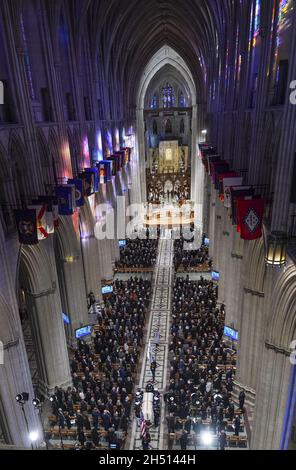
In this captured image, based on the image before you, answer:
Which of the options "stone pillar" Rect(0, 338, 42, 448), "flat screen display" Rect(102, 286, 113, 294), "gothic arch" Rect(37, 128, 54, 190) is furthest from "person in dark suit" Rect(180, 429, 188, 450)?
"flat screen display" Rect(102, 286, 113, 294)

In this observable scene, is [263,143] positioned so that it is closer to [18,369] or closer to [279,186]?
[279,186]

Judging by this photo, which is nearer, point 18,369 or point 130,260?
point 18,369

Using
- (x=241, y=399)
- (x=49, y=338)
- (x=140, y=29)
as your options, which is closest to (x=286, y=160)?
(x=241, y=399)

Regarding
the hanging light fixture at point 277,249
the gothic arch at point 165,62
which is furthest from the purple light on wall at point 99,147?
the gothic arch at point 165,62

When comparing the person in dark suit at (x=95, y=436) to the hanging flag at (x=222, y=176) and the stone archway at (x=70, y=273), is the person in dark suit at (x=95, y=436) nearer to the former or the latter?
the stone archway at (x=70, y=273)

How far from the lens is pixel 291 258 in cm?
985

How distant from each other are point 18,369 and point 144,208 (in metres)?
35.8

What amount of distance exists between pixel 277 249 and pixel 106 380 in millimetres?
9908

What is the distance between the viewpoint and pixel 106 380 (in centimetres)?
1591

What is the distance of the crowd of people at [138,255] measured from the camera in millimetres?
28927

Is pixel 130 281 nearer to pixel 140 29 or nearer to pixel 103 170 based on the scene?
pixel 103 170

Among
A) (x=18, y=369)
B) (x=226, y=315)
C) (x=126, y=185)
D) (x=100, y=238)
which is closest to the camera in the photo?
(x=18, y=369)

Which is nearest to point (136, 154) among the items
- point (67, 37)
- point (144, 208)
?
point (144, 208)

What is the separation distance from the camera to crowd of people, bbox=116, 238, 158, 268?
94.9ft
